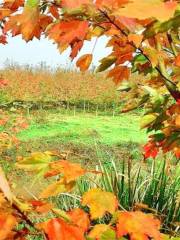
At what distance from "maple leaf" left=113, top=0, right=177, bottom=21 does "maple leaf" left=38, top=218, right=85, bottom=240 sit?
0.49 m

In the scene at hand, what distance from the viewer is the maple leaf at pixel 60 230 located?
44.2 inches

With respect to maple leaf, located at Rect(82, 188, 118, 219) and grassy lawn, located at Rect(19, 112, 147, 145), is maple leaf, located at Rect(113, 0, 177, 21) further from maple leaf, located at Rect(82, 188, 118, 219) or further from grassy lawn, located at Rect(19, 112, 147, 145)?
grassy lawn, located at Rect(19, 112, 147, 145)

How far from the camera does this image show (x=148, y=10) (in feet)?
3.24

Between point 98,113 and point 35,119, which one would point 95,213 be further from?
point 98,113

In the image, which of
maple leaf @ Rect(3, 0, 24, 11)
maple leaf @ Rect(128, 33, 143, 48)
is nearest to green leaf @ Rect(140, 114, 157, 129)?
maple leaf @ Rect(128, 33, 143, 48)

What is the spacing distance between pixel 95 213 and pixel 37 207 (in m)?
0.26

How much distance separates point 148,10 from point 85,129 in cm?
1115

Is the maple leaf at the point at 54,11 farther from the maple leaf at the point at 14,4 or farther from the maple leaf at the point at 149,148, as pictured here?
the maple leaf at the point at 149,148

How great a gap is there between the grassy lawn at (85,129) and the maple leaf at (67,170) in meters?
7.93

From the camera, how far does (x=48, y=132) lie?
38.7 feet

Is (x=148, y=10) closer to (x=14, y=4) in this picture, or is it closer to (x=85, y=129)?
(x=14, y=4)

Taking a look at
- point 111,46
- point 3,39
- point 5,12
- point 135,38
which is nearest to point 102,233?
point 135,38

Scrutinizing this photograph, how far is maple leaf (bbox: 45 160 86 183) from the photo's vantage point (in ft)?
5.13

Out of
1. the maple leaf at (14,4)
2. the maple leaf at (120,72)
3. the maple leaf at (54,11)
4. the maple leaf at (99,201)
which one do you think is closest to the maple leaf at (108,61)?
Answer: the maple leaf at (120,72)
